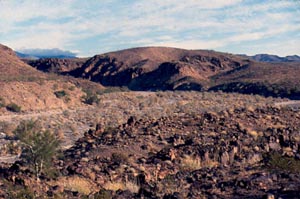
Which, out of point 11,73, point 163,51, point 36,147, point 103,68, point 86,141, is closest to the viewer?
point 36,147

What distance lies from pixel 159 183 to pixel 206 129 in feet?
30.0

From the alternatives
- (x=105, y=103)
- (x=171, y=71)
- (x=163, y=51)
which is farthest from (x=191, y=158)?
(x=163, y=51)

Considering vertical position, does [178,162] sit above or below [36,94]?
below

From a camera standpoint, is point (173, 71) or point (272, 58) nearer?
point (173, 71)

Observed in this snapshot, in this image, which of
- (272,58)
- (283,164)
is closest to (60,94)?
(283,164)

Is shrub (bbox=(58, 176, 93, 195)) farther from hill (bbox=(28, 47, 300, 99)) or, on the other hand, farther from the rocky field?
hill (bbox=(28, 47, 300, 99))

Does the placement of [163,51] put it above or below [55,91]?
above

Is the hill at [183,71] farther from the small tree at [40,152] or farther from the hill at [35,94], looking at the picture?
the small tree at [40,152]

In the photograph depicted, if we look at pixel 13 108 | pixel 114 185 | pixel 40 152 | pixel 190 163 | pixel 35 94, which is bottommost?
pixel 13 108

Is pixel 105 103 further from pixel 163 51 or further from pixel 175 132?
pixel 163 51

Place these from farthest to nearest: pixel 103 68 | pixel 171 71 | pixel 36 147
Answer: pixel 103 68, pixel 171 71, pixel 36 147

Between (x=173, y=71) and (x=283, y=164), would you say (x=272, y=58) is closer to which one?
(x=173, y=71)

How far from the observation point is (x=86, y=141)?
64.4ft

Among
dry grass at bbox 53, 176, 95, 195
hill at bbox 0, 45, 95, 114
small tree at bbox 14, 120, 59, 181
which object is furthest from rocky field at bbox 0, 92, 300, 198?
hill at bbox 0, 45, 95, 114
